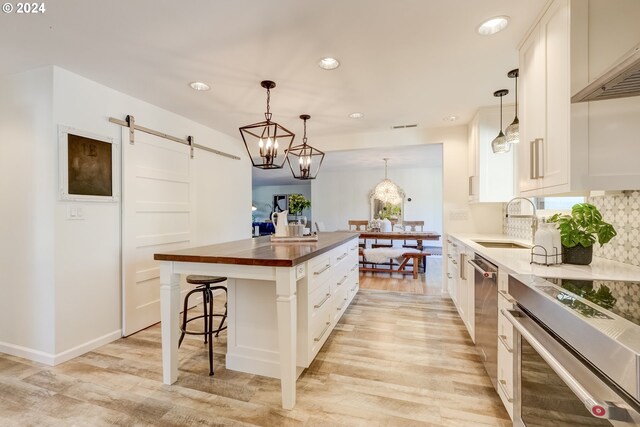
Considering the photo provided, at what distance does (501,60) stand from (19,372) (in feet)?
14.1

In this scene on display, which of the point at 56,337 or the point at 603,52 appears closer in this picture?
the point at 603,52

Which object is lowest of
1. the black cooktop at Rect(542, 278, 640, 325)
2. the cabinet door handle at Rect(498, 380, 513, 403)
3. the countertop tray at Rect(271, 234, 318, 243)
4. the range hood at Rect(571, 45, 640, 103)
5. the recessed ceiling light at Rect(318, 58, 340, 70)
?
the cabinet door handle at Rect(498, 380, 513, 403)

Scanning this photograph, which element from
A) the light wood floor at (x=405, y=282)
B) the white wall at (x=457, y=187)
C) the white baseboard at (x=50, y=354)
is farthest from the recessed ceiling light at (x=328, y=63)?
the light wood floor at (x=405, y=282)

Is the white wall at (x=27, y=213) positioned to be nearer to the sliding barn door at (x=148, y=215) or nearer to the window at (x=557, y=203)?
the sliding barn door at (x=148, y=215)

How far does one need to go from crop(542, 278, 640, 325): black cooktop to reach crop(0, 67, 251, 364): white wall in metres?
3.16

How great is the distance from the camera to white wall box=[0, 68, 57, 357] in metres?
2.26

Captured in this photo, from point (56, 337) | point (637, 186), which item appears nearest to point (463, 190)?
point (637, 186)

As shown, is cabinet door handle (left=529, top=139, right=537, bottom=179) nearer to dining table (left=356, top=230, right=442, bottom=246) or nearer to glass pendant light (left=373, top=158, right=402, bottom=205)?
dining table (left=356, top=230, right=442, bottom=246)

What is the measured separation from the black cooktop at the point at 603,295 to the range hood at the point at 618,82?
79 centimetres

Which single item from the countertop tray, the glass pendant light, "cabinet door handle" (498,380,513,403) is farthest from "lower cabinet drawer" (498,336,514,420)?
the glass pendant light

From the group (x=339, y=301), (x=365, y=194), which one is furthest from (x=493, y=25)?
(x=365, y=194)

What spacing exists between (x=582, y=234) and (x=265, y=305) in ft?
6.55

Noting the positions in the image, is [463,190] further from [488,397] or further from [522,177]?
[488,397]

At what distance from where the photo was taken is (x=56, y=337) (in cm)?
226
